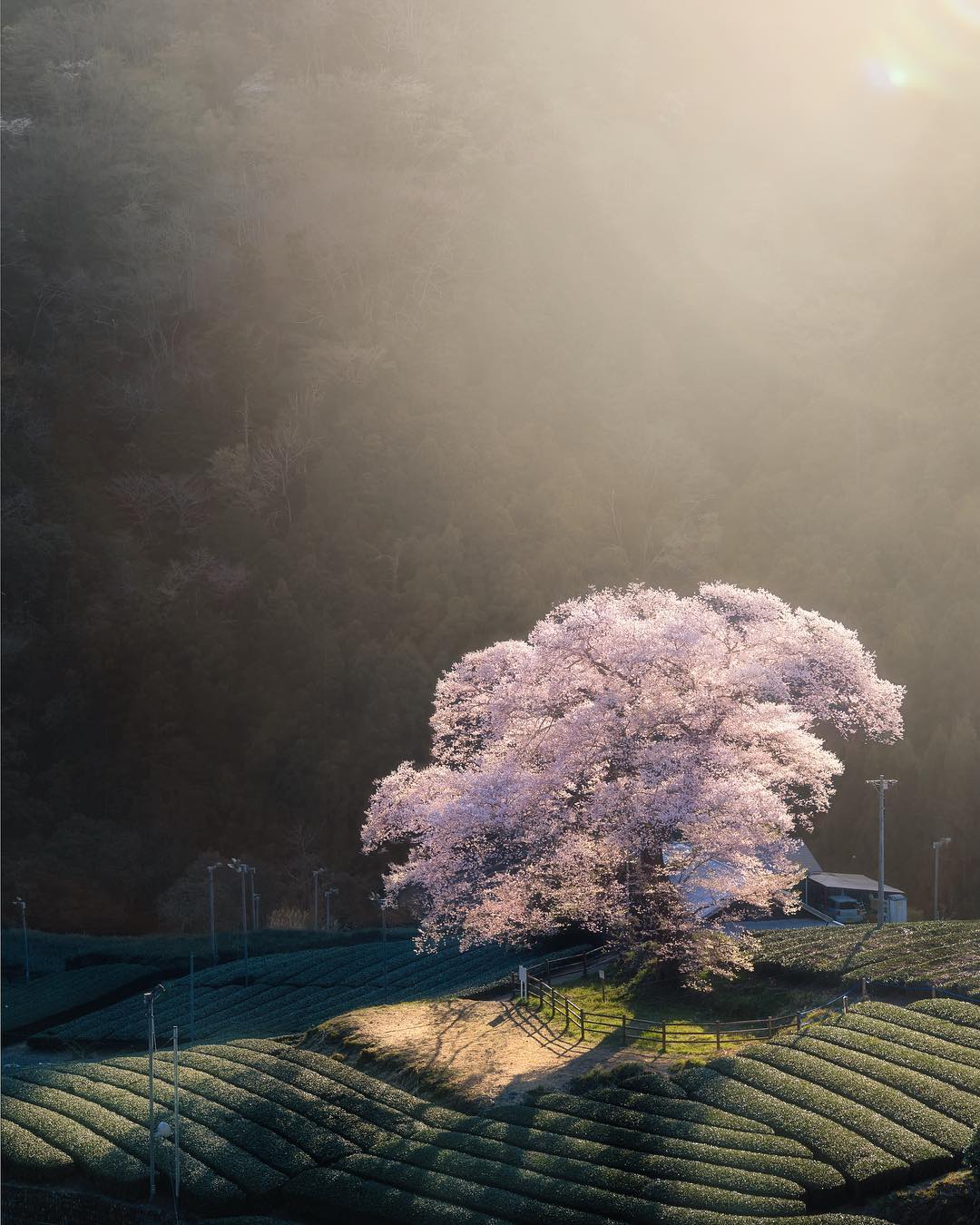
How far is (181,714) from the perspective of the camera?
96.5 metres

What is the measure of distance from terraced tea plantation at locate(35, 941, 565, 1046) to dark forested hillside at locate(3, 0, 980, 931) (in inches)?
964

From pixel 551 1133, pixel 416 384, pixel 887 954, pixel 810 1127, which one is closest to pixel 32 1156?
pixel 551 1133

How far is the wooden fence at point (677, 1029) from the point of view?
33.9m

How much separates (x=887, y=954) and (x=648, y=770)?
28.2 feet

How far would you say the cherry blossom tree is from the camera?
1431 inches

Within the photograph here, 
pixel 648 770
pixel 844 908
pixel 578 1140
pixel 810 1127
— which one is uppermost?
pixel 648 770

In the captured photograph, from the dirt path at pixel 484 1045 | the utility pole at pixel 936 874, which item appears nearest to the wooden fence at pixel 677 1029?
the dirt path at pixel 484 1045

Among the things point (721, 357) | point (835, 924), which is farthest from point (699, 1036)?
point (721, 357)

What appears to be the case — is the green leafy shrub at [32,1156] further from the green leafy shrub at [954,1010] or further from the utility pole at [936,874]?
the utility pole at [936,874]

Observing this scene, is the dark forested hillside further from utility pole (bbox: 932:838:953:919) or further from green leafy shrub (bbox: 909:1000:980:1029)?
green leafy shrub (bbox: 909:1000:980:1029)

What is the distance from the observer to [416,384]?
11669cm

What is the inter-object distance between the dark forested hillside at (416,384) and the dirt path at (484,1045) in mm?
39824

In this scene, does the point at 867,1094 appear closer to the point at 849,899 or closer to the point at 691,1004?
the point at 691,1004

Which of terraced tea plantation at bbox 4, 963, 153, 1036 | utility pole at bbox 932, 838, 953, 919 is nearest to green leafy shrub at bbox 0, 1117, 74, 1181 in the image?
terraced tea plantation at bbox 4, 963, 153, 1036
